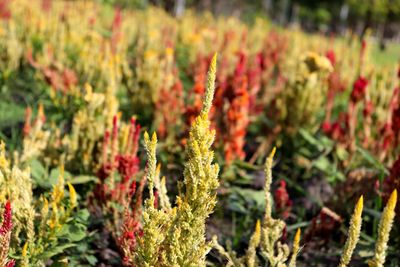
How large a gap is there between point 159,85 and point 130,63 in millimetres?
1897

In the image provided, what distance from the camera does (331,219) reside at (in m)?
2.52

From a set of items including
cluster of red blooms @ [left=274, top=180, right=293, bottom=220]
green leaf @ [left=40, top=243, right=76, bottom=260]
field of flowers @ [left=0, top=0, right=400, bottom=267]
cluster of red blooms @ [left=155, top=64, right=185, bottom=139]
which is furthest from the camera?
cluster of red blooms @ [left=155, top=64, right=185, bottom=139]

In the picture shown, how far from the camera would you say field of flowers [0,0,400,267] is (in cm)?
146

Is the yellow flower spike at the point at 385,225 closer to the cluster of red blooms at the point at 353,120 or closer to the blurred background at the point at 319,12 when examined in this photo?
the cluster of red blooms at the point at 353,120

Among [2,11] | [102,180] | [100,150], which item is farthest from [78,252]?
[2,11]

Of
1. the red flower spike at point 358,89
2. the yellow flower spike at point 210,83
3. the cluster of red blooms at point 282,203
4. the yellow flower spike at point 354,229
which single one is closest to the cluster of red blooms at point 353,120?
the red flower spike at point 358,89

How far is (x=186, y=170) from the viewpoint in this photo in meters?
1.40

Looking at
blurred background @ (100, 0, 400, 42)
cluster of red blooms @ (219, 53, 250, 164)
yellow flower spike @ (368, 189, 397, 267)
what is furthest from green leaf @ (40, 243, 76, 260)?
blurred background @ (100, 0, 400, 42)

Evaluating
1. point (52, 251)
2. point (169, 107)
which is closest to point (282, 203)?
point (52, 251)

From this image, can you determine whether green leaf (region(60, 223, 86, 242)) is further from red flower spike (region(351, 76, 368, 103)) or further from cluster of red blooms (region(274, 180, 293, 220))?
red flower spike (region(351, 76, 368, 103))

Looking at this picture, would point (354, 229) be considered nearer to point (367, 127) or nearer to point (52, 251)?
point (52, 251)

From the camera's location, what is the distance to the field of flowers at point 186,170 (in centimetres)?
146

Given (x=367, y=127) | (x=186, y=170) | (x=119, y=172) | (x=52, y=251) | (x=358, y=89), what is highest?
(x=358, y=89)

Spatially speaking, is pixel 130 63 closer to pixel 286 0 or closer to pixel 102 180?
pixel 102 180
